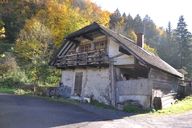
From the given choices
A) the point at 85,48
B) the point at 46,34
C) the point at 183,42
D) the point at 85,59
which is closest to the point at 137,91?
the point at 85,59

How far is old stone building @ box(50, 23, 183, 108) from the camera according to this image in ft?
74.3

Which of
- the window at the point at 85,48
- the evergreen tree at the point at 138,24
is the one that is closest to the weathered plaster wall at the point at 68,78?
the window at the point at 85,48

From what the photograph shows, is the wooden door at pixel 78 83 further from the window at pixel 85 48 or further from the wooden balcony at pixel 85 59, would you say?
the window at pixel 85 48

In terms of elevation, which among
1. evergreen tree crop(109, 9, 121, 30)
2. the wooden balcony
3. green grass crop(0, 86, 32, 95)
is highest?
evergreen tree crop(109, 9, 121, 30)

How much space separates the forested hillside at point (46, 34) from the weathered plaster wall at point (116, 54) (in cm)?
1374

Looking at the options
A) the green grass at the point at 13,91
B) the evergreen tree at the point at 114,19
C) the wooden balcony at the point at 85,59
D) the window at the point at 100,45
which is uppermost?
the evergreen tree at the point at 114,19

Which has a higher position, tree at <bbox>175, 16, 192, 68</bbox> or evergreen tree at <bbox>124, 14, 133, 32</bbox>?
evergreen tree at <bbox>124, 14, 133, 32</bbox>

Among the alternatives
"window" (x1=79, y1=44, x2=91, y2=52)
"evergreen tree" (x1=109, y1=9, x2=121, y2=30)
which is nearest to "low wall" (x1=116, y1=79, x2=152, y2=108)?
"window" (x1=79, y1=44, x2=91, y2=52)

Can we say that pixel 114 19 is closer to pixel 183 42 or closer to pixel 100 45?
pixel 183 42

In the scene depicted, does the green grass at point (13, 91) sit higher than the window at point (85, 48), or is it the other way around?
the window at point (85, 48)

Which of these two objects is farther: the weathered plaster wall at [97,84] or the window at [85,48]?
the window at [85,48]

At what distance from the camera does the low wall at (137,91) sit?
21.8 m

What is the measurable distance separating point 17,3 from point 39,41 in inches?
822

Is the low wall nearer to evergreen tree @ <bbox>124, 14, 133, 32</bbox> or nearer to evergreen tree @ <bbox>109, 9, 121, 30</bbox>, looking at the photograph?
evergreen tree @ <bbox>109, 9, 121, 30</bbox>
